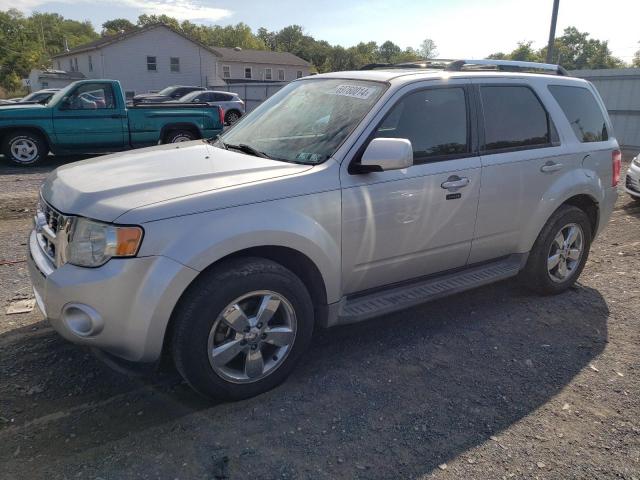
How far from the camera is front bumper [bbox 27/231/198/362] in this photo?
2596 millimetres

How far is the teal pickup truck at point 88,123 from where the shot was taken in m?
10.9

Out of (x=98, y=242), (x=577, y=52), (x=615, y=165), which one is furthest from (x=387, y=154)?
(x=577, y=52)

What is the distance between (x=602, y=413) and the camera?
3.11 meters

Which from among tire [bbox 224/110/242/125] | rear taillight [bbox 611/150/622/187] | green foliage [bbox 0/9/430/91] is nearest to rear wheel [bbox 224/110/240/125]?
tire [bbox 224/110/242/125]

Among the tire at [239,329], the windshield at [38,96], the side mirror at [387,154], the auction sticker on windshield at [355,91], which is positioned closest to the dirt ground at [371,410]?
the tire at [239,329]

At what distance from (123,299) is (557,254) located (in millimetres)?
3715

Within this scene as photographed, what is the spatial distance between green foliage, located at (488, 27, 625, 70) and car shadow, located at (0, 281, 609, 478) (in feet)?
333

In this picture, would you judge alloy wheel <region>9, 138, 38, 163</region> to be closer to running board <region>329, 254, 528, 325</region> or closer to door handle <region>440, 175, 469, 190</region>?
running board <region>329, 254, 528, 325</region>

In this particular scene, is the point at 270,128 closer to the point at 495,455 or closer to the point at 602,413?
the point at 495,455

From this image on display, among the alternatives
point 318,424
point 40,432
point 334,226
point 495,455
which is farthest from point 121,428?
point 495,455

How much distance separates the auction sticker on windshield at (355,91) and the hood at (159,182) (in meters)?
0.77

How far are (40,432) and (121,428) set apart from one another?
41 centimetres

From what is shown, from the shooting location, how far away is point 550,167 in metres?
4.30

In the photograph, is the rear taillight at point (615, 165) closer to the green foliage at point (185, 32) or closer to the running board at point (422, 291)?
the running board at point (422, 291)
